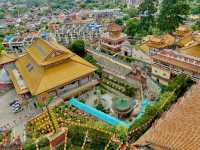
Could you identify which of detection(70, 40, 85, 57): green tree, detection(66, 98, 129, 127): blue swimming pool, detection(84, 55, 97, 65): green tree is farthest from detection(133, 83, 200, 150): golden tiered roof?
detection(70, 40, 85, 57): green tree

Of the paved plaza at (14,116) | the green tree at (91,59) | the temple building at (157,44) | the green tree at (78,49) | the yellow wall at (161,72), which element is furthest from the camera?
the green tree at (78,49)

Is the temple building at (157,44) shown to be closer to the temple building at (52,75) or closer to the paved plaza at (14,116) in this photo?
the temple building at (52,75)

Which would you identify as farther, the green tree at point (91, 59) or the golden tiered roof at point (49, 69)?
the green tree at point (91, 59)

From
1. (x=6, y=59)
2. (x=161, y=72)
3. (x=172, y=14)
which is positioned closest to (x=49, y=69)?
(x=6, y=59)

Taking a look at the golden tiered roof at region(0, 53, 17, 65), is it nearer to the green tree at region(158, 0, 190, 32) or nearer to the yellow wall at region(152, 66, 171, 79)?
the yellow wall at region(152, 66, 171, 79)

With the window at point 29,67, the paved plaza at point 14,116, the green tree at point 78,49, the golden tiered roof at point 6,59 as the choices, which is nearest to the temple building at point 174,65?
the green tree at point 78,49

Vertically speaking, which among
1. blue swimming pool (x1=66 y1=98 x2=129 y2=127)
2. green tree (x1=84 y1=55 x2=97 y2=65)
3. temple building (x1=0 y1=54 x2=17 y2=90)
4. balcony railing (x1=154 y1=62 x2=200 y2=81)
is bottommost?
blue swimming pool (x1=66 y1=98 x2=129 y2=127)

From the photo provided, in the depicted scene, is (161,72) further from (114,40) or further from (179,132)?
(179,132)
